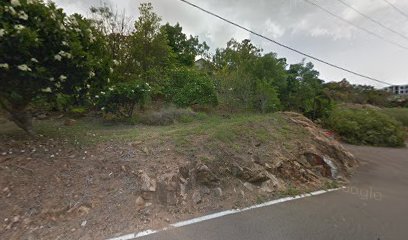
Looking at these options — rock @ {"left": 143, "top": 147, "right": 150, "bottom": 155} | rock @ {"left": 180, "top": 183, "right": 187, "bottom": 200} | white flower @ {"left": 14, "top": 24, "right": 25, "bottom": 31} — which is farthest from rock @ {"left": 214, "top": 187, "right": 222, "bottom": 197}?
white flower @ {"left": 14, "top": 24, "right": 25, "bottom": 31}

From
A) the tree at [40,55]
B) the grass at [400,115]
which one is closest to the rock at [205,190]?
the tree at [40,55]

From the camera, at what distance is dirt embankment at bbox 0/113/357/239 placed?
140 inches

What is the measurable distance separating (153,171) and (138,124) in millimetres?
3989

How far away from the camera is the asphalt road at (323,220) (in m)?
3.47

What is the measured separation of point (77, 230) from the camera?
3373mm

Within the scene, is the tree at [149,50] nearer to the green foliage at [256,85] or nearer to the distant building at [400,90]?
the green foliage at [256,85]

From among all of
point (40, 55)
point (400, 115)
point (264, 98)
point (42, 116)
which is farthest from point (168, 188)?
point (400, 115)

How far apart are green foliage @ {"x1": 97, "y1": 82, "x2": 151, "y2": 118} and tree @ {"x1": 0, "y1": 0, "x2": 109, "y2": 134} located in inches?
89.5

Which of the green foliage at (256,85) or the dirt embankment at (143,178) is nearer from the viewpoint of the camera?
the dirt embankment at (143,178)

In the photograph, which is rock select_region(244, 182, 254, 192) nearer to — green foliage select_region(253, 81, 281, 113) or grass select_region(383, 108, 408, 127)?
green foliage select_region(253, 81, 281, 113)

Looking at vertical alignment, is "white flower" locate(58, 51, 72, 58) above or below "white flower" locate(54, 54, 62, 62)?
above

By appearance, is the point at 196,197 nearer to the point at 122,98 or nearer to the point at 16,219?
the point at 16,219

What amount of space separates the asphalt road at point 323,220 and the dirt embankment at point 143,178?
0.38 m

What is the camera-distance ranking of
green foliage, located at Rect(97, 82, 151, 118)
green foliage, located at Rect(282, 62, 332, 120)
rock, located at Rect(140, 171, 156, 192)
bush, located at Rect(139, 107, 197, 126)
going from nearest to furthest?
rock, located at Rect(140, 171, 156, 192) < green foliage, located at Rect(97, 82, 151, 118) < bush, located at Rect(139, 107, 197, 126) < green foliage, located at Rect(282, 62, 332, 120)
